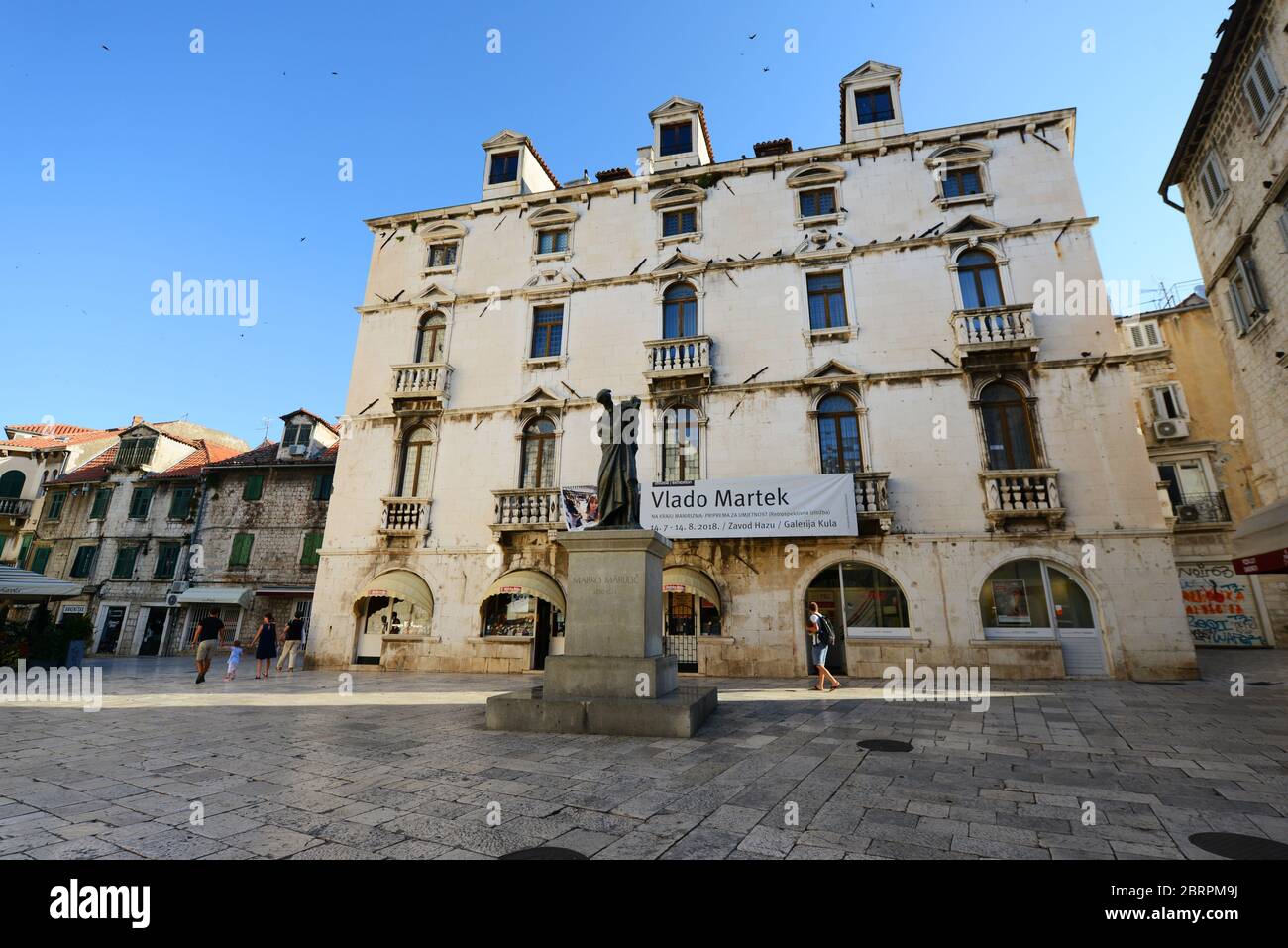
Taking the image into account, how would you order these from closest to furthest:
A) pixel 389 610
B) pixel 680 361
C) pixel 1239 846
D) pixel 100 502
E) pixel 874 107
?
1. pixel 1239 846
2. pixel 680 361
3. pixel 389 610
4. pixel 874 107
5. pixel 100 502

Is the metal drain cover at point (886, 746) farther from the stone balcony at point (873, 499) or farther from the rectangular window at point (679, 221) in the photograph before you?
the rectangular window at point (679, 221)

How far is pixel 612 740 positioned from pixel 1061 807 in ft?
13.9

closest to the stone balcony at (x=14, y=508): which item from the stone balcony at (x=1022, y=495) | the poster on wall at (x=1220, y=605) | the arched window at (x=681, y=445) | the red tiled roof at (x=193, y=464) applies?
the red tiled roof at (x=193, y=464)

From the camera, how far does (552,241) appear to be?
18.8 meters

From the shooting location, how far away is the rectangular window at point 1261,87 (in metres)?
11.7

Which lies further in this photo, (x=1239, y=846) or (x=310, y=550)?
(x=310, y=550)

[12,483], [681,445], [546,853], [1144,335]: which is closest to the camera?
[546,853]

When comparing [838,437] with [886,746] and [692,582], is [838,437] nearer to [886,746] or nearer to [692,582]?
[692,582]

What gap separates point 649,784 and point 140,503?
34455mm

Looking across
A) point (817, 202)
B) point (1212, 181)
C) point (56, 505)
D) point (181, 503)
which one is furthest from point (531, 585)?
point (56, 505)

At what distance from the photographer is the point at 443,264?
1944 centimetres

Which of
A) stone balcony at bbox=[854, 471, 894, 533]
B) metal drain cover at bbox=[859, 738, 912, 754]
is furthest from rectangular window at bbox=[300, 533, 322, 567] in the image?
metal drain cover at bbox=[859, 738, 912, 754]

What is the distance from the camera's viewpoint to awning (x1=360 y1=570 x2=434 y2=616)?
15805 mm
